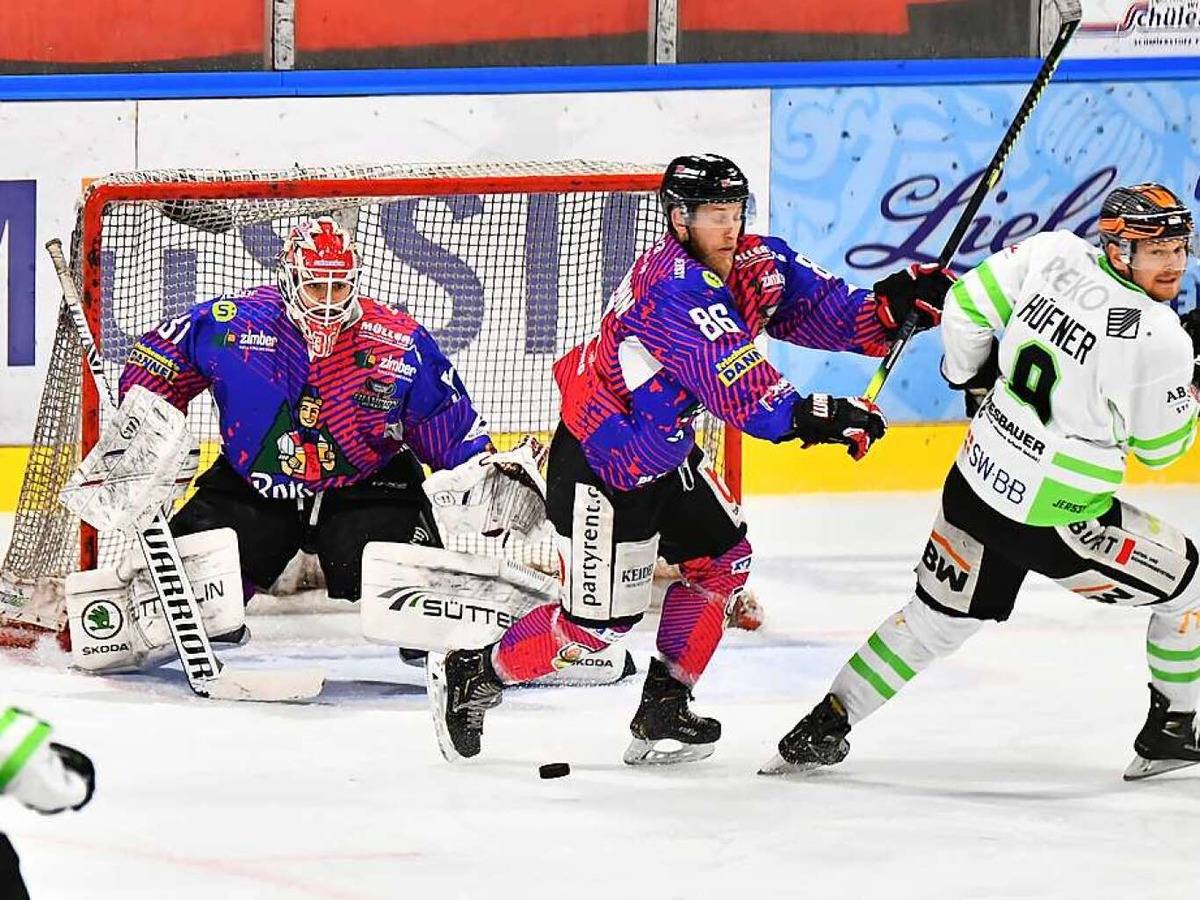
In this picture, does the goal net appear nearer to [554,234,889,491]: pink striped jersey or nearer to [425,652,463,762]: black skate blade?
[425,652,463,762]: black skate blade

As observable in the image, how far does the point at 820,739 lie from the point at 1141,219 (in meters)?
0.99

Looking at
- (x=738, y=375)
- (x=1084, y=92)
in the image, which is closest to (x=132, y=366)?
(x=738, y=375)

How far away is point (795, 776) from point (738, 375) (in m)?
0.73

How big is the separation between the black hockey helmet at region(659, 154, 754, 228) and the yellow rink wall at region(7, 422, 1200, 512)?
2.53 m

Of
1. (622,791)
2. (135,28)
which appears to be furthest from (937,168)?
(622,791)

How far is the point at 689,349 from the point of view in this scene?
11.1 feet

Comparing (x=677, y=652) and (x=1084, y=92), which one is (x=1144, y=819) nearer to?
(x=677, y=652)

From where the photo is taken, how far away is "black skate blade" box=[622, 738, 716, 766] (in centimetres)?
374

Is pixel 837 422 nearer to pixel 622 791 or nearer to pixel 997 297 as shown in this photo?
pixel 997 297

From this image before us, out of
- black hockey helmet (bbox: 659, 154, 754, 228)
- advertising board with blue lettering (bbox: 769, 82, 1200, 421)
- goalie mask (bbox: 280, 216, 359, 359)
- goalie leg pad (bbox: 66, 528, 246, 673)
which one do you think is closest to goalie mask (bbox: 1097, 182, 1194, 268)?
black hockey helmet (bbox: 659, 154, 754, 228)

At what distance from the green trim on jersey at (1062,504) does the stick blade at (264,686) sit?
5.05 ft

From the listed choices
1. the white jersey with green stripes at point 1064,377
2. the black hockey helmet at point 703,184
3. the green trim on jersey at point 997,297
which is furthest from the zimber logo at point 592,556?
the green trim on jersey at point 997,297

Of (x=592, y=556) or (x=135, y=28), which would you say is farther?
(x=135, y=28)

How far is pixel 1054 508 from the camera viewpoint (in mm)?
3373
